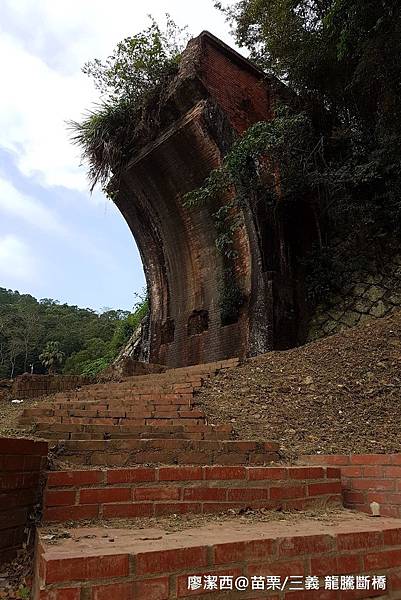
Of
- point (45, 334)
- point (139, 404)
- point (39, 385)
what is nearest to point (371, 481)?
point (139, 404)

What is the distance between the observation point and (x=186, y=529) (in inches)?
79.0

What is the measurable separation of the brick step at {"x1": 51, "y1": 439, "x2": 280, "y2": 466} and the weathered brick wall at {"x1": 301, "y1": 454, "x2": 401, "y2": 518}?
0.46m

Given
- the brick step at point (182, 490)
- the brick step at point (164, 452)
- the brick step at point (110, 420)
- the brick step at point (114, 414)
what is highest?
the brick step at point (114, 414)

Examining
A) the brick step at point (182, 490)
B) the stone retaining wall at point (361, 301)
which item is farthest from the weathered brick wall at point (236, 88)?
the brick step at point (182, 490)

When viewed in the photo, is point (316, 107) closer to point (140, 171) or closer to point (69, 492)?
point (140, 171)

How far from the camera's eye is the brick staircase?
1.47m

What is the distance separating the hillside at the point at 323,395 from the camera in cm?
365

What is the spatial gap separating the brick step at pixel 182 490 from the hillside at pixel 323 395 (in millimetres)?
620

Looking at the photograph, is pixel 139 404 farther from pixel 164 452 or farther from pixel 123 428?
pixel 164 452

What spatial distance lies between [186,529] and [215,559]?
16.7 inches

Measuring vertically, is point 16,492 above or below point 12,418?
below

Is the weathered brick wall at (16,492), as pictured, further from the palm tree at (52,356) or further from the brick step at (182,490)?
the palm tree at (52,356)

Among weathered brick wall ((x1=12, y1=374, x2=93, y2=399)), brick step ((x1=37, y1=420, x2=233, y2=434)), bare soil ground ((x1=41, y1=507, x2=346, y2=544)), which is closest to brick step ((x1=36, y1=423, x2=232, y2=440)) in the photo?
brick step ((x1=37, y1=420, x2=233, y2=434))

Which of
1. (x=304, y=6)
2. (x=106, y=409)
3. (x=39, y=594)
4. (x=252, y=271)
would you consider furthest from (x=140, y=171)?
(x=39, y=594)
